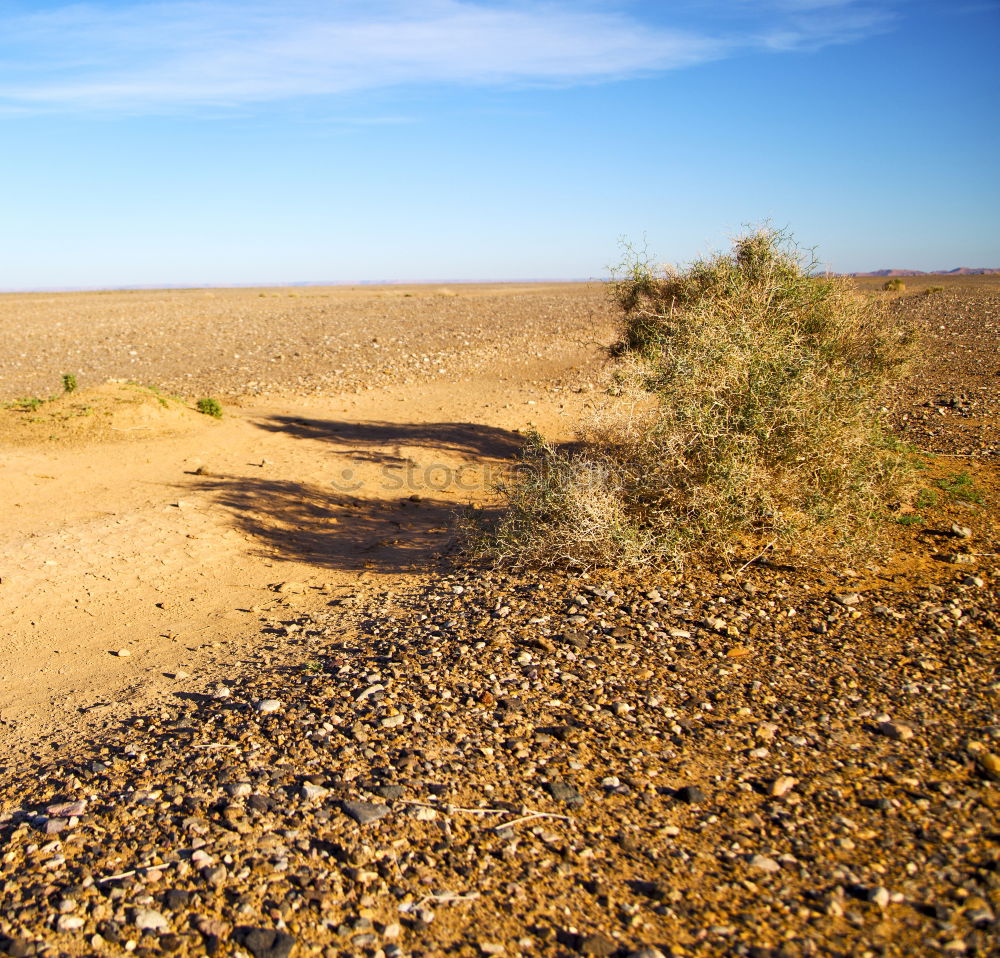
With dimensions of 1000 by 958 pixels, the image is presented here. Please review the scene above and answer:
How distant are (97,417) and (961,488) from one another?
9379 millimetres

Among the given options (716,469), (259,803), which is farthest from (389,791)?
(716,469)

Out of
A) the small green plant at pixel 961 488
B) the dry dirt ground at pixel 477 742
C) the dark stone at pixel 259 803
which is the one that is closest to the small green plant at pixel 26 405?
the dry dirt ground at pixel 477 742

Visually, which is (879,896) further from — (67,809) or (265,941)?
(67,809)

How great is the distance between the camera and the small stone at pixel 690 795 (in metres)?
3.00

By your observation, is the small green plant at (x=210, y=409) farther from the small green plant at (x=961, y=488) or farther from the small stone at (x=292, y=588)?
the small green plant at (x=961, y=488)

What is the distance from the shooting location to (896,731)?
3346 millimetres

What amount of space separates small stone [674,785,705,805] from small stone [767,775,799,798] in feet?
0.81

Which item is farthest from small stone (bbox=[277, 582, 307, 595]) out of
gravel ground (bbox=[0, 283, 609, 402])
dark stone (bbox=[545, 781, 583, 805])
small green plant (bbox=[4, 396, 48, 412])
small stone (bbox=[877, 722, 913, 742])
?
gravel ground (bbox=[0, 283, 609, 402])

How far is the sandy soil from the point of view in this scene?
5258 millimetres

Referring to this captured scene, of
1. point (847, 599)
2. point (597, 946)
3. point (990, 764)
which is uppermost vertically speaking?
point (847, 599)

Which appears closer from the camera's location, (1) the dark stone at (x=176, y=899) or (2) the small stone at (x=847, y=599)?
(1) the dark stone at (x=176, y=899)

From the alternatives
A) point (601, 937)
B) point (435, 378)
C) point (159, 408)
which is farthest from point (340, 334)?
point (601, 937)

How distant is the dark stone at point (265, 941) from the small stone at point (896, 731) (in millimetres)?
2353

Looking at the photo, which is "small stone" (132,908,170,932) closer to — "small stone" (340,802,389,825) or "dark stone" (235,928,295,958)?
"dark stone" (235,928,295,958)
